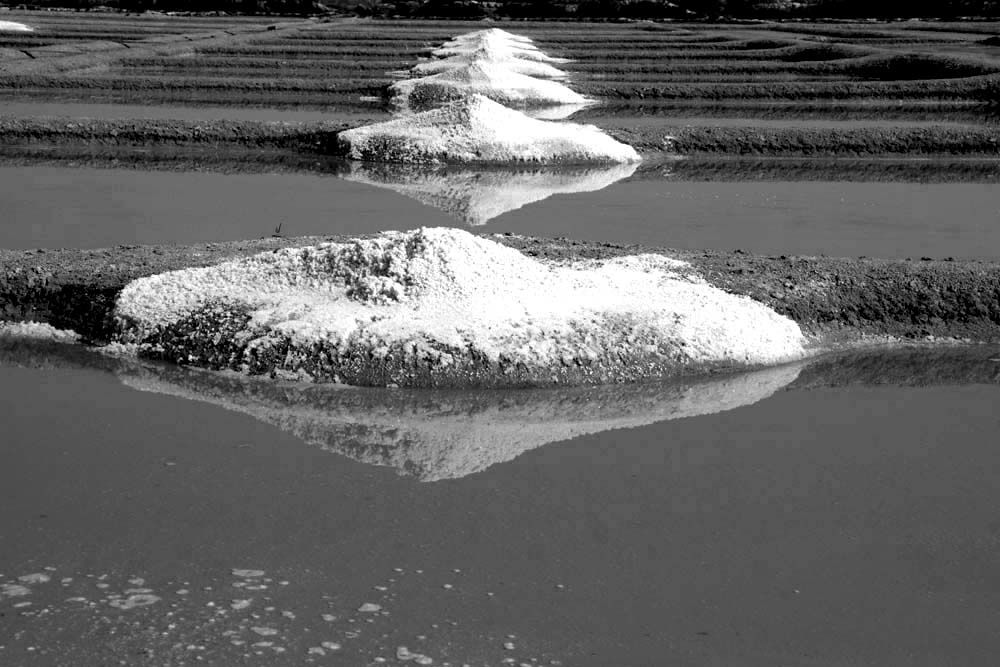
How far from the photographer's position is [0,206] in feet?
47.1

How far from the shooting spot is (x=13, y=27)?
4222cm

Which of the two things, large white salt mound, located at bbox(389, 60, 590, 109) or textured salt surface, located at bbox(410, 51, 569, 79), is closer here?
large white salt mound, located at bbox(389, 60, 590, 109)

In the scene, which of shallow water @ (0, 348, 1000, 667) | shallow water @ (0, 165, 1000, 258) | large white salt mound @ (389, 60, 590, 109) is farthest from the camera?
large white salt mound @ (389, 60, 590, 109)

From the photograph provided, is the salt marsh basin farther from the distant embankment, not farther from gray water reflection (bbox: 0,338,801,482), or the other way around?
the distant embankment

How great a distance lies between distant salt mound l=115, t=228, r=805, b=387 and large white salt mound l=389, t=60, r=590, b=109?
16156 millimetres

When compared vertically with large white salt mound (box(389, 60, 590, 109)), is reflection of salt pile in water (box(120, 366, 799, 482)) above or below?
below

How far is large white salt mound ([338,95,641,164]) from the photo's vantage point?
1825 centimetres

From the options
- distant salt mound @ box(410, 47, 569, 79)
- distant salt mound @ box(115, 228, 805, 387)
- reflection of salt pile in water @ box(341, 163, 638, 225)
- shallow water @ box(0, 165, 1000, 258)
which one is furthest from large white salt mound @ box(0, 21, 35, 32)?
distant salt mound @ box(115, 228, 805, 387)

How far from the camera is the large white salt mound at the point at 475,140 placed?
18.2m

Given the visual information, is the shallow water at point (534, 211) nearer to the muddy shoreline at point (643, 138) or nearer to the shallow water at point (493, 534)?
the muddy shoreline at point (643, 138)

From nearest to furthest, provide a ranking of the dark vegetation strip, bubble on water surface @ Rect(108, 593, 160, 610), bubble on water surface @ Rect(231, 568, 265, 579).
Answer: bubble on water surface @ Rect(108, 593, 160, 610)
bubble on water surface @ Rect(231, 568, 265, 579)
the dark vegetation strip

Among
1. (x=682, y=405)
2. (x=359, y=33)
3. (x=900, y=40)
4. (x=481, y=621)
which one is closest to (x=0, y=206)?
(x=682, y=405)

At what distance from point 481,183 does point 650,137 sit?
14.8 ft

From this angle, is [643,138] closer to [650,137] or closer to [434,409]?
[650,137]
